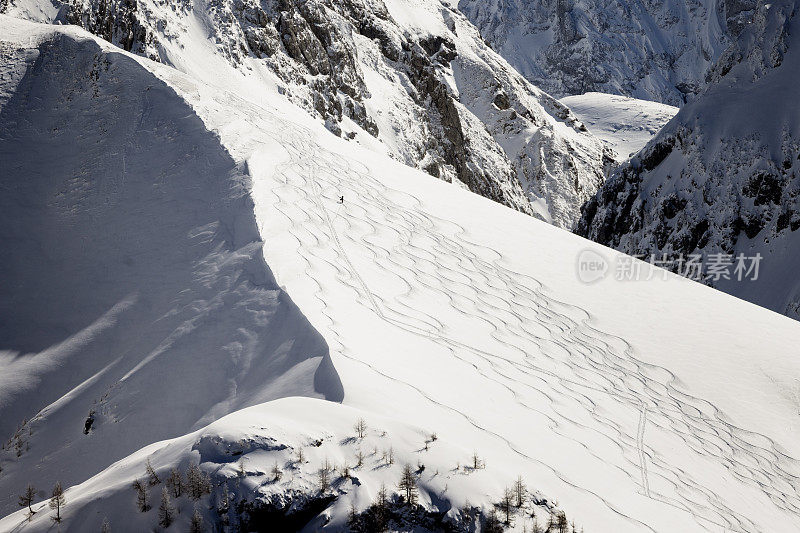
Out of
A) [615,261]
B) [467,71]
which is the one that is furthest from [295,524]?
[467,71]

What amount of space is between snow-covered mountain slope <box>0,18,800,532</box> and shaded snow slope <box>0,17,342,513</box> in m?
0.05

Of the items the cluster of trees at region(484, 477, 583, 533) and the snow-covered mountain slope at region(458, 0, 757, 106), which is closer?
the cluster of trees at region(484, 477, 583, 533)

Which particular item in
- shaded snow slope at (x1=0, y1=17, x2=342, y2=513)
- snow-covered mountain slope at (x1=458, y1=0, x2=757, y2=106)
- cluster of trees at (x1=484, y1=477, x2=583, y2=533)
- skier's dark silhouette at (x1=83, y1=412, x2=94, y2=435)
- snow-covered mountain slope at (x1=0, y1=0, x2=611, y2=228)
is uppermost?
snow-covered mountain slope at (x1=458, y1=0, x2=757, y2=106)

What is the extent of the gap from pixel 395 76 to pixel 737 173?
28.1 m

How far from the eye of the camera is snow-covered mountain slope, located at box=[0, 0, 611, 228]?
30.5 metres

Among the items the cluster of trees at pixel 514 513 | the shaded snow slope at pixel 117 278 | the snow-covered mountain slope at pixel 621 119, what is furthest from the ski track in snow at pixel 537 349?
the snow-covered mountain slope at pixel 621 119

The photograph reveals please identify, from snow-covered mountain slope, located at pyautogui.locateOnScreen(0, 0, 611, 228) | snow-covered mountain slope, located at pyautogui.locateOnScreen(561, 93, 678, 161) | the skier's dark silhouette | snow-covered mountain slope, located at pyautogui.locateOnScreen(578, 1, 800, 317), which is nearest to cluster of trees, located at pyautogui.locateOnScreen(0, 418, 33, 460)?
the skier's dark silhouette

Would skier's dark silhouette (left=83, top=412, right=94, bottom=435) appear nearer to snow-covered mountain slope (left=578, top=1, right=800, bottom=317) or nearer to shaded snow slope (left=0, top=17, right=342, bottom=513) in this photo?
shaded snow slope (left=0, top=17, right=342, bottom=513)

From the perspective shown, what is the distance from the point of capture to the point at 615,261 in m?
12.2

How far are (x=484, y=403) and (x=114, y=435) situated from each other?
A: 11.4ft

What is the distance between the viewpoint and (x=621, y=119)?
110375mm

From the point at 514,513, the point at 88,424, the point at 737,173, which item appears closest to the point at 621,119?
the point at 737,173

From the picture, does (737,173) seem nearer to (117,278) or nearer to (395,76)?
(395,76)

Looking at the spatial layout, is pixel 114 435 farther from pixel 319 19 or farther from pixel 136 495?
pixel 319 19
